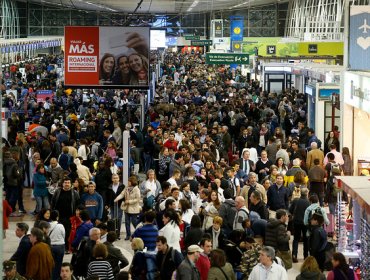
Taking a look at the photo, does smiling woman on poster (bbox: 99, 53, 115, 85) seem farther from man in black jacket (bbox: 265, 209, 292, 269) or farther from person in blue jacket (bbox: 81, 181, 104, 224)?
man in black jacket (bbox: 265, 209, 292, 269)

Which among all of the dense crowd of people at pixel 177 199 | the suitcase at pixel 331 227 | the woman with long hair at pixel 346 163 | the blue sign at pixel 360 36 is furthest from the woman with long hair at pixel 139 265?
the blue sign at pixel 360 36

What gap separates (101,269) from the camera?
1044 cm

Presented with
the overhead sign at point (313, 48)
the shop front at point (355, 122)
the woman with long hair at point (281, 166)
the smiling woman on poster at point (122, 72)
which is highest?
the overhead sign at point (313, 48)

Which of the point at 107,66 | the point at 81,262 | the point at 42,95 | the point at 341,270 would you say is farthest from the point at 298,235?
the point at 42,95

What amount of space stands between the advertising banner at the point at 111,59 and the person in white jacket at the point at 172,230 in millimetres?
12314

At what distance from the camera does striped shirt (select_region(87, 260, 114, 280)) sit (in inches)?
410

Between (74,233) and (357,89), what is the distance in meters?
7.97

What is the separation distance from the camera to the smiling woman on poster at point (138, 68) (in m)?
24.5

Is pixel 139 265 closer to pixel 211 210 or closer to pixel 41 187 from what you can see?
pixel 211 210

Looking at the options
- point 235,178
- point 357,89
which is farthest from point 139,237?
point 357,89

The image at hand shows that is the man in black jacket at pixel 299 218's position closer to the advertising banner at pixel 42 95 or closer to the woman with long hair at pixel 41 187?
the woman with long hair at pixel 41 187

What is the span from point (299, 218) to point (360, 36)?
7176mm

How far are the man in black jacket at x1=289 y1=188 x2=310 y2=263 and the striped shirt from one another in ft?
15.4

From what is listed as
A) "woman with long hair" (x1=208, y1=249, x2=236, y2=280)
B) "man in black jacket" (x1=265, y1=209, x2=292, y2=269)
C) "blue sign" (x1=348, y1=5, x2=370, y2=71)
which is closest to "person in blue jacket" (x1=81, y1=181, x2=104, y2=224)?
"man in black jacket" (x1=265, y1=209, x2=292, y2=269)
